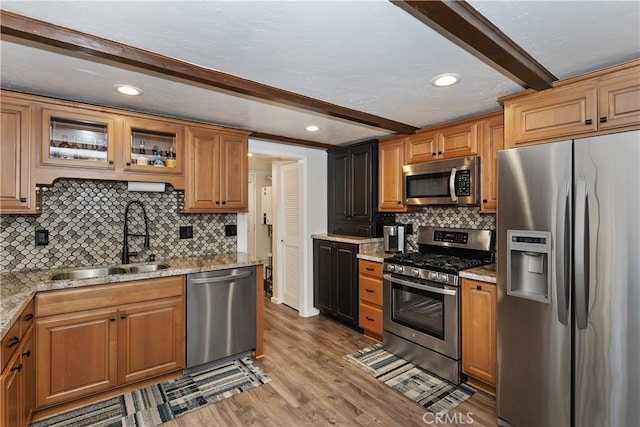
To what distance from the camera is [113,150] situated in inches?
101

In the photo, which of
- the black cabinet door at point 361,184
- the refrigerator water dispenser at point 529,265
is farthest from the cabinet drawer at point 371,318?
the refrigerator water dispenser at point 529,265

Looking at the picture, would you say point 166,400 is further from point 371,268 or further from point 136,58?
point 136,58

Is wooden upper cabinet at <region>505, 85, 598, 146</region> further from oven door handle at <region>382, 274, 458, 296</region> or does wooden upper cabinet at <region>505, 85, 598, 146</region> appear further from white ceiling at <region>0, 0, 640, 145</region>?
oven door handle at <region>382, 274, 458, 296</region>

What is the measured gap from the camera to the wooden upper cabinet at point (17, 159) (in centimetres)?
217

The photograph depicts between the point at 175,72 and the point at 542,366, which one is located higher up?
the point at 175,72

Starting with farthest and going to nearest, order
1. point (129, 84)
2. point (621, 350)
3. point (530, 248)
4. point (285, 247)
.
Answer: point (285, 247) → point (129, 84) → point (530, 248) → point (621, 350)

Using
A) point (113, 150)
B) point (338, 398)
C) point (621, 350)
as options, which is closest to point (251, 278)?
point (338, 398)

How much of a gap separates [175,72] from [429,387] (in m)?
2.93

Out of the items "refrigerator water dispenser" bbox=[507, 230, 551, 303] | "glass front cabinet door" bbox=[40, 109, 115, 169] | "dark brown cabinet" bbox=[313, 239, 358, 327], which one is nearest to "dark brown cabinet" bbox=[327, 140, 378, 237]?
"dark brown cabinet" bbox=[313, 239, 358, 327]

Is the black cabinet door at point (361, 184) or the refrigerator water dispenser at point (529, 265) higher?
the black cabinet door at point (361, 184)

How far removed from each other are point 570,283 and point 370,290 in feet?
6.37

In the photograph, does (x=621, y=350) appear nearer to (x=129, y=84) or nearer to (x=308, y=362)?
(x=308, y=362)

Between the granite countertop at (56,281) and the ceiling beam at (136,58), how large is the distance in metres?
1.34

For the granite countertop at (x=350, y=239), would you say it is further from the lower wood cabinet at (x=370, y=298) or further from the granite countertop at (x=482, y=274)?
the granite countertop at (x=482, y=274)
